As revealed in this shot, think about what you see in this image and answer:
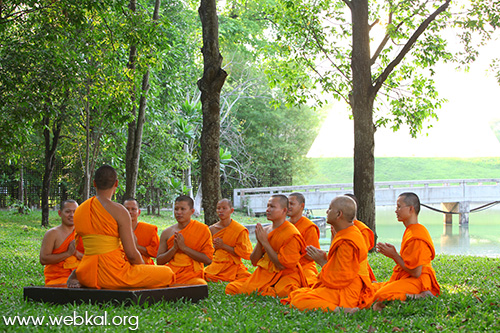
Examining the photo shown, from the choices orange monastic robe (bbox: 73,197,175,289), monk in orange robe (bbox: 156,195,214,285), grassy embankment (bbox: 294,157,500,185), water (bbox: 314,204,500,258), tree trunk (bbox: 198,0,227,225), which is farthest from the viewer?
grassy embankment (bbox: 294,157,500,185)

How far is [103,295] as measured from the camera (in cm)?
522

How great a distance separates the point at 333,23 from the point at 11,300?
10171mm

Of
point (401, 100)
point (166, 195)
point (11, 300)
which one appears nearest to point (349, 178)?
point (166, 195)

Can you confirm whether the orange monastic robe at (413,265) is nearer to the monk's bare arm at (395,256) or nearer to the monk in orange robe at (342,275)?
the monk's bare arm at (395,256)

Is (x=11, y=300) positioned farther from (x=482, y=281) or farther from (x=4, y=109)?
(x=482, y=281)

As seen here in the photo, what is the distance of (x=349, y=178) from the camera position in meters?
52.1

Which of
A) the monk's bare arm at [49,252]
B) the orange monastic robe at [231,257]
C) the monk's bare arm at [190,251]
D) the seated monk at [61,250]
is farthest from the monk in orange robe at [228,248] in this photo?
the monk's bare arm at [49,252]

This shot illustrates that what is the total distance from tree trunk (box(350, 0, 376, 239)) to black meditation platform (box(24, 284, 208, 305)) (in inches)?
250

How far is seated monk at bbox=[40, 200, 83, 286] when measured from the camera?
6.20 meters

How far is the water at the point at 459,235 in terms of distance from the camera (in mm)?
19000

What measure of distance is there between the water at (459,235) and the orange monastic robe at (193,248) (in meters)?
10.3

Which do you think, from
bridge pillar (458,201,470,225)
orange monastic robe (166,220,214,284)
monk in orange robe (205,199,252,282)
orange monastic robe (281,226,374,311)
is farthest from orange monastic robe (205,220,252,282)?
bridge pillar (458,201,470,225)

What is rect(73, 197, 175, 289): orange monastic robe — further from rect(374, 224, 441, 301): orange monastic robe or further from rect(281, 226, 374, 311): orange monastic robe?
rect(374, 224, 441, 301): orange monastic robe

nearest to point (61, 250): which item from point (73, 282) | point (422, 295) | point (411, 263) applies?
point (73, 282)
